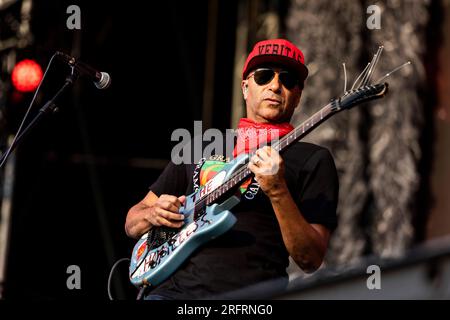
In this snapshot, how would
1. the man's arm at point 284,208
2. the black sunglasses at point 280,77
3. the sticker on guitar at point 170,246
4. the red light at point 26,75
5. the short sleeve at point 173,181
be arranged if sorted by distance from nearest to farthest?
the man's arm at point 284,208 < the sticker on guitar at point 170,246 < the black sunglasses at point 280,77 < the short sleeve at point 173,181 < the red light at point 26,75

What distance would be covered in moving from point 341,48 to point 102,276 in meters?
3.24

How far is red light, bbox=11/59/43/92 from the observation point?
22.9ft

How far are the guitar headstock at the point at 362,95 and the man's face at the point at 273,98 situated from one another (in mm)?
331

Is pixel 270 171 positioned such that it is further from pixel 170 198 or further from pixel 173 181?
pixel 173 181

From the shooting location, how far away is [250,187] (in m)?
3.13

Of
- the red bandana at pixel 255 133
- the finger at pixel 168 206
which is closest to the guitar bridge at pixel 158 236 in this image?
the finger at pixel 168 206

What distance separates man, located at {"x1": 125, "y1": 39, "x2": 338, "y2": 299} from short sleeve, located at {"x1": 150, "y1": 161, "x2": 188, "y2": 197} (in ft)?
0.19

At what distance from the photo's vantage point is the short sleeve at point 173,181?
344 centimetres

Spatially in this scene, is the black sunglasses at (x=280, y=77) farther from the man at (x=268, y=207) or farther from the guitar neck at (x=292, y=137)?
the guitar neck at (x=292, y=137)

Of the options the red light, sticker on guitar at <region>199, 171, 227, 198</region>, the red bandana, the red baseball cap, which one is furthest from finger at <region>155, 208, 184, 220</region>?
the red light

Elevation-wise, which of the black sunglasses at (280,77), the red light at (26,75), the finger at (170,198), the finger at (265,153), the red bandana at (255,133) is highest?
the red light at (26,75)

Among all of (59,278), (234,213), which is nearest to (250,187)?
(234,213)

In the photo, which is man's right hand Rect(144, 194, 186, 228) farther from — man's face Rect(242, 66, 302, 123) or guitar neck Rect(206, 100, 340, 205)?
man's face Rect(242, 66, 302, 123)
